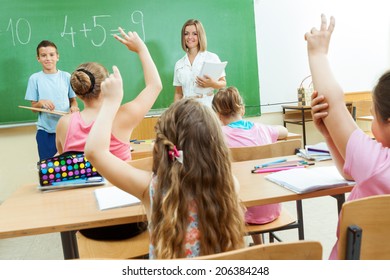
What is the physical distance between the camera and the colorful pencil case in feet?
5.12

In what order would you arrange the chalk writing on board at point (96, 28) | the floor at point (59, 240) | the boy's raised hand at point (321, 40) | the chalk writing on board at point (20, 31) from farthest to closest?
1. the chalk writing on board at point (96, 28)
2. the chalk writing on board at point (20, 31)
3. the floor at point (59, 240)
4. the boy's raised hand at point (321, 40)

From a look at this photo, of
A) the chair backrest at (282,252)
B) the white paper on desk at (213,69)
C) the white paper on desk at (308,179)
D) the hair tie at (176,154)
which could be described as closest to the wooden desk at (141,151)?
the white paper on desk at (213,69)

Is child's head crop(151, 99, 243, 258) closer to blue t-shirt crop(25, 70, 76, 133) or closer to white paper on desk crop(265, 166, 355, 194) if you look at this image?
white paper on desk crop(265, 166, 355, 194)

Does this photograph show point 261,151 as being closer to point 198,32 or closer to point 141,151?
point 141,151

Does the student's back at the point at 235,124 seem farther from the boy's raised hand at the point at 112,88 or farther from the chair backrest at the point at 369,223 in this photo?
the chair backrest at the point at 369,223

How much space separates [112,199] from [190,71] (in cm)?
251

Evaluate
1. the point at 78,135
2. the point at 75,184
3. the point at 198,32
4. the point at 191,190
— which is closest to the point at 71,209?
the point at 75,184

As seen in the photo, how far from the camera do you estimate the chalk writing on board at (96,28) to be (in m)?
3.93

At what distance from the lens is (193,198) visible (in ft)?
3.60

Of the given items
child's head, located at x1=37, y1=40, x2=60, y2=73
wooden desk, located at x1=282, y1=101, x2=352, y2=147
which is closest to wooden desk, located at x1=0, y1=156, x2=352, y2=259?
child's head, located at x1=37, y1=40, x2=60, y2=73

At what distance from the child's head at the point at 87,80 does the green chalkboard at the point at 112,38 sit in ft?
7.68

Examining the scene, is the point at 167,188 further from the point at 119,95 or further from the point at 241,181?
the point at 241,181

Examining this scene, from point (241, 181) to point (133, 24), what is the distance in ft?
9.94

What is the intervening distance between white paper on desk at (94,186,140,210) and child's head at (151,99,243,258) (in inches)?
9.4
